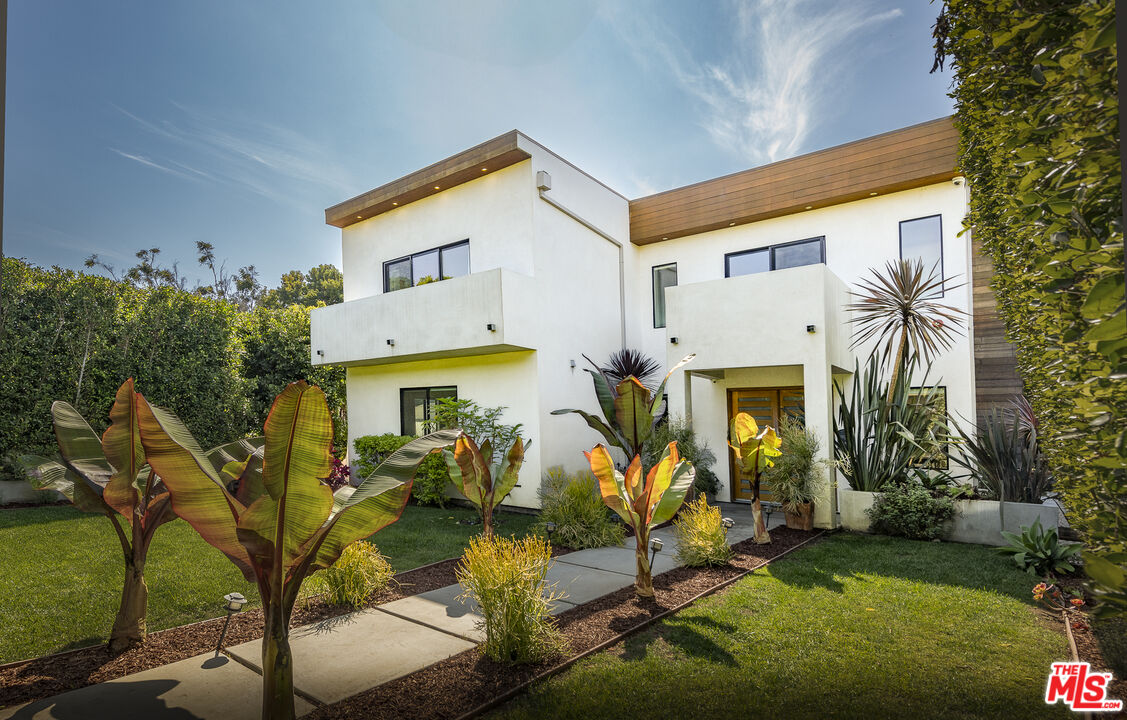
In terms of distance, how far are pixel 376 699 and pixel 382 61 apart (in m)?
8.86

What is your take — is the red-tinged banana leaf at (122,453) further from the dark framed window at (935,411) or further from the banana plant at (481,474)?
the dark framed window at (935,411)

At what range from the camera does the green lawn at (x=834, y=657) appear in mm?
3842

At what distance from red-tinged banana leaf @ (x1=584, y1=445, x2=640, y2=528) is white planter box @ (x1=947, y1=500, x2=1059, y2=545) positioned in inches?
230

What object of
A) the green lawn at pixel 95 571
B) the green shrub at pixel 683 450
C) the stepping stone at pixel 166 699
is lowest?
the green lawn at pixel 95 571

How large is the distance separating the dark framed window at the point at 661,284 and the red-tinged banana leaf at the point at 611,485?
8589mm

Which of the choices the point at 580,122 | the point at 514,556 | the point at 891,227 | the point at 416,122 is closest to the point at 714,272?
the point at 891,227

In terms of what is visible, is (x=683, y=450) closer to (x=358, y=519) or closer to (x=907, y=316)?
(x=907, y=316)

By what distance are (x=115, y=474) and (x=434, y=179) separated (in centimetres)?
995

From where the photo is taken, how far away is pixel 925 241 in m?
11.1

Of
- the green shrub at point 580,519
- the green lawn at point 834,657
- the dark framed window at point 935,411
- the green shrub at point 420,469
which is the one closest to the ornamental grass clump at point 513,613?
the green lawn at point 834,657

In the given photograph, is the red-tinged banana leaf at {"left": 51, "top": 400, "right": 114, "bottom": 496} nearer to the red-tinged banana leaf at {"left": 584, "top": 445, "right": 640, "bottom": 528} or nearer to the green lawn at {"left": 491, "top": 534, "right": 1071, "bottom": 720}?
the green lawn at {"left": 491, "top": 534, "right": 1071, "bottom": 720}

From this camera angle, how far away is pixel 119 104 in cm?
686

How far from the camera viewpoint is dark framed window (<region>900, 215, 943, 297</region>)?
11000 millimetres

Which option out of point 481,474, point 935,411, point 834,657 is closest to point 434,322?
point 481,474
